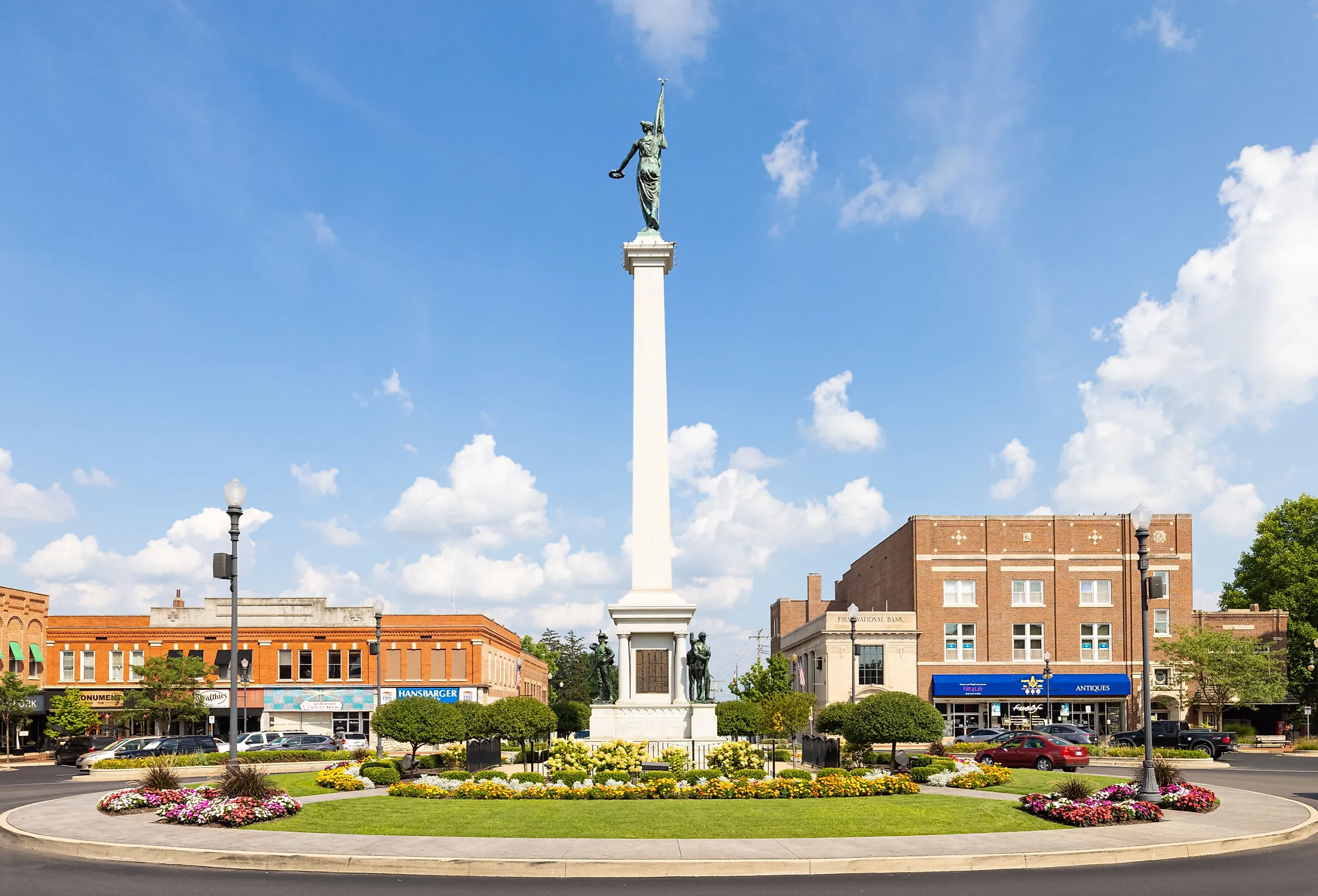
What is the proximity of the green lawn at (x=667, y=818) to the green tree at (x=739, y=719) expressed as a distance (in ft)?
53.5

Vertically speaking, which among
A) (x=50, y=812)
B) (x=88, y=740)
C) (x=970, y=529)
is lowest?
(x=88, y=740)

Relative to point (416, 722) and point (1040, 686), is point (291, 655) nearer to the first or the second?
point (416, 722)

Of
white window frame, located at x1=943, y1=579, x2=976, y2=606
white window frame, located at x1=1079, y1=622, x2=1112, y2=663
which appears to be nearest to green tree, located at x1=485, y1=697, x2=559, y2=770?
white window frame, located at x1=943, y1=579, x2=976, y2=606

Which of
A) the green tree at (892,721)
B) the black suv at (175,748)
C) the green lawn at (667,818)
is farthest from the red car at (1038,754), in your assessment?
the black suv at (175,748)

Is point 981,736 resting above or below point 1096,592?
below

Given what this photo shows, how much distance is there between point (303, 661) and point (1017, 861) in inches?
2197

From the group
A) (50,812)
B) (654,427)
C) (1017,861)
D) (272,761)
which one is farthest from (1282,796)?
(272,761)

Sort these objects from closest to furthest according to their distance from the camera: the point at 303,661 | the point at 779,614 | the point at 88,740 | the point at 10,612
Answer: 1. the point at 88,740
2. the point at 10,612
3. the point at 303,661
4. the point at 779,614

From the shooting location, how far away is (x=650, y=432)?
1425 inches

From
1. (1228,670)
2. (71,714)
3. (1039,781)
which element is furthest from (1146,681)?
(71,714)

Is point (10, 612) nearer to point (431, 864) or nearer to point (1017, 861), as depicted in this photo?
point (431, 864)

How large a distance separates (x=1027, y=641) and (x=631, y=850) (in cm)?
5476

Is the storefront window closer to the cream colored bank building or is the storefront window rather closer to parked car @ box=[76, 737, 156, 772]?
the cream colored bank building

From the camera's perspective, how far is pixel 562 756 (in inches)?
1008
